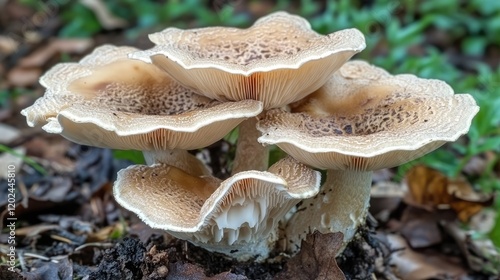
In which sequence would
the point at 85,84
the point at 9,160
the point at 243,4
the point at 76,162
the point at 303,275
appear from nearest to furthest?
the point at 303,275 < the point at 85,84 < the point at 9,160 < the point at 76,162 < the point at 243,4

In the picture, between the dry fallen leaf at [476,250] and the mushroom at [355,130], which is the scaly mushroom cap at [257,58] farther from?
the dry fallen leaf at [476,250]

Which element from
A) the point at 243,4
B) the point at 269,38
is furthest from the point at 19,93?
the point at 269,38

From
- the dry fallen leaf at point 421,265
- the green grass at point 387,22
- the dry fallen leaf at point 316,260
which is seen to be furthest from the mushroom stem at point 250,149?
the green grass at point 387,22

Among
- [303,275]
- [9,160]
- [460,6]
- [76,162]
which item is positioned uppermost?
[303,275]

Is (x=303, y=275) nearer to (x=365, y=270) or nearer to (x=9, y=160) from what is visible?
(x=365, y=270)

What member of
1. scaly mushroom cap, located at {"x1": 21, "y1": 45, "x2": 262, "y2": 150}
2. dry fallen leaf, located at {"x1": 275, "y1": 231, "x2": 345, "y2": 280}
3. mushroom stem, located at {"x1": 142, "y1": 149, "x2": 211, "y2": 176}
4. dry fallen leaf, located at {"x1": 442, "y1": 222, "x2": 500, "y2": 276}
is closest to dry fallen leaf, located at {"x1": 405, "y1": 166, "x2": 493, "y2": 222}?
dry fallen leaf, located at {"x1": 442, "y1": 222, "x2": 500, "y2": 276}

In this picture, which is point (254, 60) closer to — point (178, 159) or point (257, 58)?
point (257, 58)

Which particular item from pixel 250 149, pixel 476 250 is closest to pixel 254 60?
pixel 250 149
